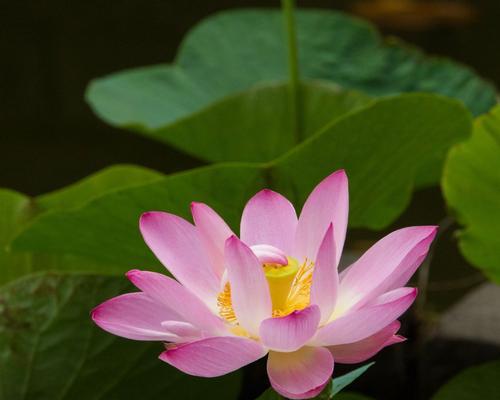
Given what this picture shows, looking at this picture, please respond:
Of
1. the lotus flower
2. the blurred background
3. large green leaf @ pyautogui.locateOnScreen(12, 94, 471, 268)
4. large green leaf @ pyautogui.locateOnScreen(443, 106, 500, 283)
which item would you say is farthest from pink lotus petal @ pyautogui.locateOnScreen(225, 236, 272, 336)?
the blurred background

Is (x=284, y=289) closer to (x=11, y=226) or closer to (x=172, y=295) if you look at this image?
(x=172, y=295)

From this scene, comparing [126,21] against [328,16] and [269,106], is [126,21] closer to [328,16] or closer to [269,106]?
[328,16]

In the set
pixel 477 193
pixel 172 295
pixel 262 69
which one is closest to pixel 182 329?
pixel 172 295

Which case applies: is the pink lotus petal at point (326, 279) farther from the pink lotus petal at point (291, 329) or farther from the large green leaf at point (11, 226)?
the large green leaf at point (11, 226)

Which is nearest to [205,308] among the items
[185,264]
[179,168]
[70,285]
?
[185,264]

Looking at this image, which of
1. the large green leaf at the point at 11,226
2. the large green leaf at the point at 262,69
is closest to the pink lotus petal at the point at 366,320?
the large green leaf at the point at 11,226

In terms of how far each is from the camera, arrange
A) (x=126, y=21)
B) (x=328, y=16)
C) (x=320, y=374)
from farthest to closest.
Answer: (x=126, y=21) < (x=328, y=16) < (x=320, y=374)
